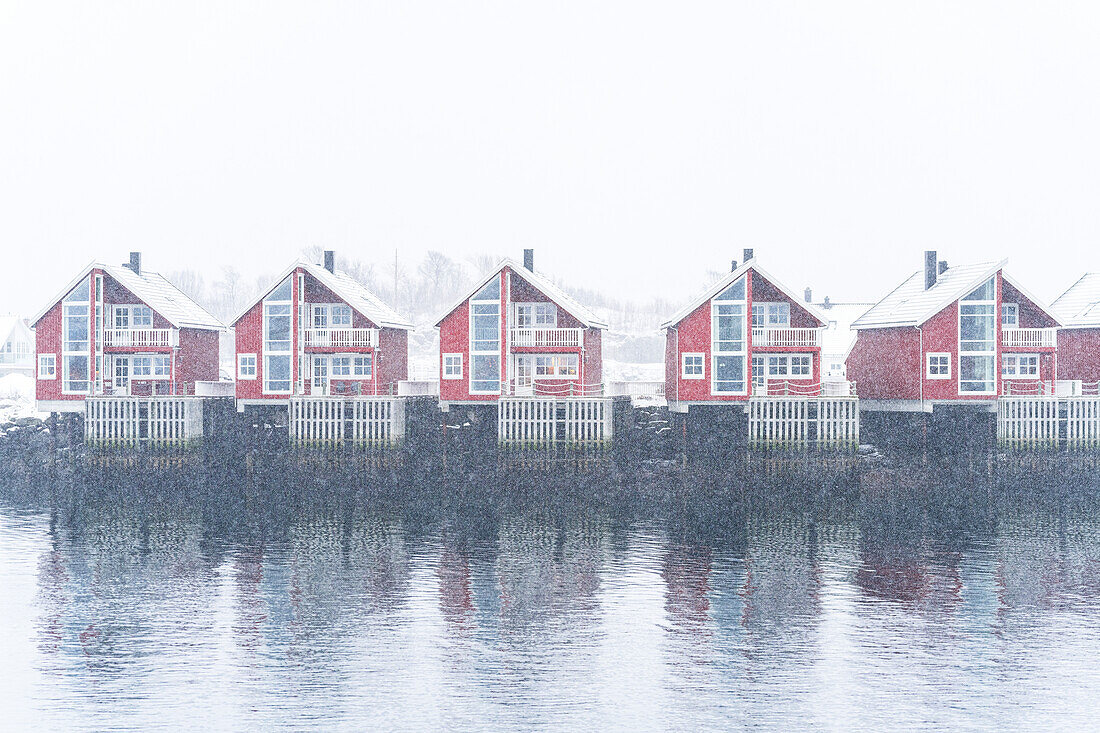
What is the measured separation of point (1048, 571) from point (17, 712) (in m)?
26.3

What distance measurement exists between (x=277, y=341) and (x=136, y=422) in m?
8.09

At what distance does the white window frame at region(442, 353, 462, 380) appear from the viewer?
57.6 m

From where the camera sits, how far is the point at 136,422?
5922 cm

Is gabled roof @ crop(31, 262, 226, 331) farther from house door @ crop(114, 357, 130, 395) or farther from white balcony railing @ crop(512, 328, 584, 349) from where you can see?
white balcony railing @ crop(512, 328, 584, 349)

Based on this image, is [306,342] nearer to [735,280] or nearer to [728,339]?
[728,339]

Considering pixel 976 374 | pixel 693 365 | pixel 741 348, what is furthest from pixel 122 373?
pixel 976 374

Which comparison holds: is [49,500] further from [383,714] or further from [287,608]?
[383,714]

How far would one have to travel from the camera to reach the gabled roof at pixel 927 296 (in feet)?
184

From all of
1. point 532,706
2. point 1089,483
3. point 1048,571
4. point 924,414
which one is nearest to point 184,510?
point 532,706

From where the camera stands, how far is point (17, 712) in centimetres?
2161

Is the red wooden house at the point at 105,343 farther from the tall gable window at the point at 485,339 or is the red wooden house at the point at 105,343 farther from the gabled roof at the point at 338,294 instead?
the tall gable window at the point at 485,339

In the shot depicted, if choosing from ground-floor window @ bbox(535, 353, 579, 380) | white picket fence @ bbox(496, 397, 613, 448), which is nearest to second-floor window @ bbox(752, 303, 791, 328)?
white picket fence @ bbox(496, 397, 613, 448)

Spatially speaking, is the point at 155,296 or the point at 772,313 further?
the point at 155,296

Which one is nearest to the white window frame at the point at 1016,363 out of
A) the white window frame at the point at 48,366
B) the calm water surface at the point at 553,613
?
the calm water surface at the point at 553,613
